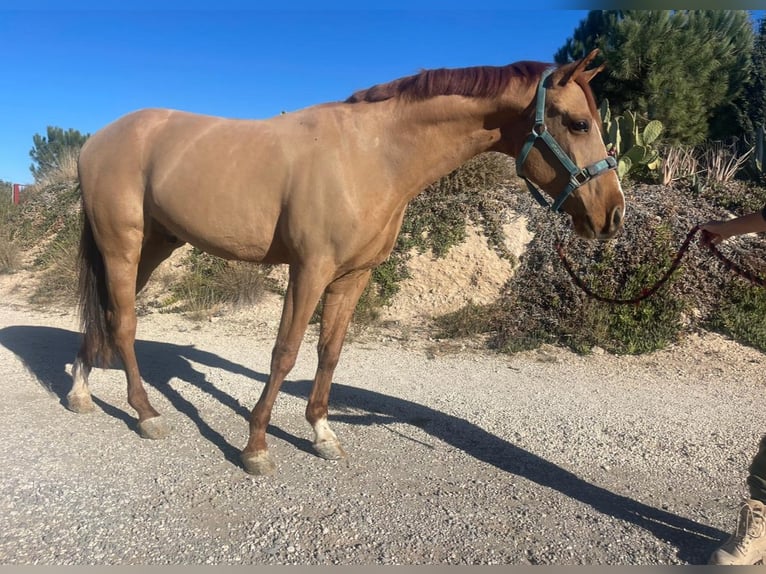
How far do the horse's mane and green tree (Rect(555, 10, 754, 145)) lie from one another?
319 inches

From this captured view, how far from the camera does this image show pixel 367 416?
3.58 m

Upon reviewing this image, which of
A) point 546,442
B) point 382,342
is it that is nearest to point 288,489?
point 546,442

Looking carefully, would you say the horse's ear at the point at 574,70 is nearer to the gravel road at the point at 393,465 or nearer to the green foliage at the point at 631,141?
the gravel road at the point at 393,465

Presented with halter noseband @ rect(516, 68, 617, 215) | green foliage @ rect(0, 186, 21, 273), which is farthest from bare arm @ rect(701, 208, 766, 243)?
green foliage @ rect(0, 186, 21, 273)

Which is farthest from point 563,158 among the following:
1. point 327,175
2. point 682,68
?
point 682,68

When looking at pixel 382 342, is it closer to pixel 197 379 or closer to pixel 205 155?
pixel 197 379

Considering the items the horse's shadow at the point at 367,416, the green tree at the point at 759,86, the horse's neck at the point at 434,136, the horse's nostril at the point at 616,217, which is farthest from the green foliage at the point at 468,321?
the green tree at the point at 759,86

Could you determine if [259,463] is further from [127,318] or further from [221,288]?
[221,288]

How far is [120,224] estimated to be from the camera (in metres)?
3.18

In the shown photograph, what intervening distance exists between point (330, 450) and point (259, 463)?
416mm

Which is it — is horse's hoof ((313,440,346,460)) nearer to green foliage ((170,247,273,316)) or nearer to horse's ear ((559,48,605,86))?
horse's ear ((559,48,605,86))

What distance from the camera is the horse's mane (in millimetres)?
2475

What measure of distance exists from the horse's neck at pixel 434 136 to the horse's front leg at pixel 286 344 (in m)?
0.73

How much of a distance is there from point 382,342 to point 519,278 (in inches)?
85.2
